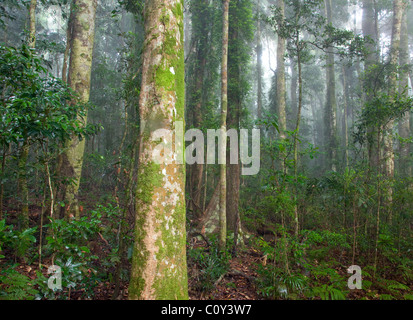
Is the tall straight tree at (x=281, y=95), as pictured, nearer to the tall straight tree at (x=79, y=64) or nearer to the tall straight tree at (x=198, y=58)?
the tall straight tree at (x=198, y=58)

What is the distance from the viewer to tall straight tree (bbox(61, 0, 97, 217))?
16.8 ft

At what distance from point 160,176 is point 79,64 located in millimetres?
4301

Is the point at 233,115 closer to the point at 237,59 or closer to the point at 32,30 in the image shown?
the point at 237,59

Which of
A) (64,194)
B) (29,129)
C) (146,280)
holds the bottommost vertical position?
(146,280)

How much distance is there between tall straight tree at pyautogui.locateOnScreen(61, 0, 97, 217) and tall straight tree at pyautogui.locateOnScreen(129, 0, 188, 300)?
Result: 2981mm

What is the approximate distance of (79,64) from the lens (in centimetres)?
553

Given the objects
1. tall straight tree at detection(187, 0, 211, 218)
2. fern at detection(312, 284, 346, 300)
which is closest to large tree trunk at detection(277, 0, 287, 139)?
tall straight tree at detection(187, 0, 211, 218)

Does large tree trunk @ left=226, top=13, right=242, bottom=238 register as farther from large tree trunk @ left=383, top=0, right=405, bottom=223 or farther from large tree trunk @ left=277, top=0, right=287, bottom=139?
large tree trunk @ left=383, top=0, right=405, bottom=223

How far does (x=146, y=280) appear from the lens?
2.61m

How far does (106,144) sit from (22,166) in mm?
8835

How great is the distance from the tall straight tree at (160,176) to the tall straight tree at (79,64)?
298cm
